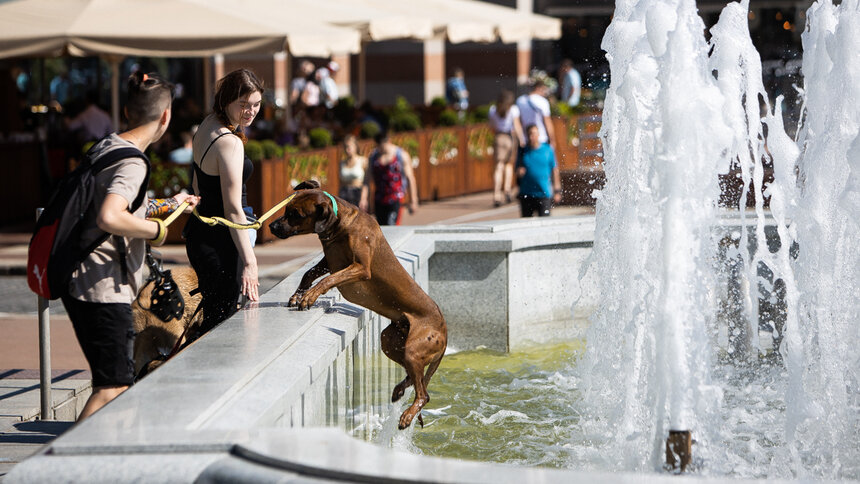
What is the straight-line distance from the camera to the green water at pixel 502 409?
575cm

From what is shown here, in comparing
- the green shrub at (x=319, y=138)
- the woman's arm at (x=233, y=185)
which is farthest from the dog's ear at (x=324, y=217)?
the green shrub at (x=319, y=138)

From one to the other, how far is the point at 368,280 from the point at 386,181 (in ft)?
23.2

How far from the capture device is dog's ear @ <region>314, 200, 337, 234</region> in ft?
16.6

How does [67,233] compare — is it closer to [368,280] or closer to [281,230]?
[281,230]

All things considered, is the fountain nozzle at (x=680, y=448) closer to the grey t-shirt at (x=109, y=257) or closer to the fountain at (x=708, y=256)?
the fountain at (x=708, y=256)

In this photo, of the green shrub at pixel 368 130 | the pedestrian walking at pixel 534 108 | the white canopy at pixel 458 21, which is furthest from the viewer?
the white canopy at pixel 458 21

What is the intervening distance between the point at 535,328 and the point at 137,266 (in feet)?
14.7

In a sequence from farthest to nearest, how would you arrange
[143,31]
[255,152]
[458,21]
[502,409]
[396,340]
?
1. [458,21]
2. [255,152]
3. [143,31]
4. [502,409]
5. [396,340]

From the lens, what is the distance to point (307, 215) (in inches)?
201

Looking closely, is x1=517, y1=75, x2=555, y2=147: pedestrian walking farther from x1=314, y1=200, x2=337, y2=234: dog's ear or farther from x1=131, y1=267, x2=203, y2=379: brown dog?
x1=314, y1=200, x2=337, y2=234: dog's ear

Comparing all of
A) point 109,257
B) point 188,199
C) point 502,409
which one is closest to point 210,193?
point 188,199

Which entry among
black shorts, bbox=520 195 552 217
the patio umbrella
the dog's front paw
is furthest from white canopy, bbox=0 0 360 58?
the dog's front paw

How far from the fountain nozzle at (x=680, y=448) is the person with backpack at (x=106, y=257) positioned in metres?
2.08

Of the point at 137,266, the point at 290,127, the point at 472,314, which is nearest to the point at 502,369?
the point at 472,314
